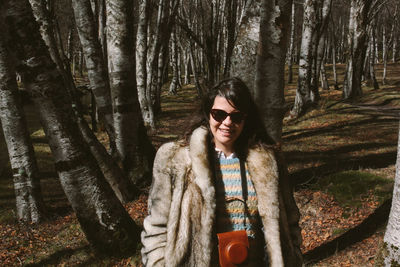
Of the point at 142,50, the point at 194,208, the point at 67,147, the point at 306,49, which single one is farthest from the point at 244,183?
the point at 306,49

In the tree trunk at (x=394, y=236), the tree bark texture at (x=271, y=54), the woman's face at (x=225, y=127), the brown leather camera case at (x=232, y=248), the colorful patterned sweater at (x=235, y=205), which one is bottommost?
the tree trunk at (x=394, y=236)

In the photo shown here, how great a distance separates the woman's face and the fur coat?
0.08 metres

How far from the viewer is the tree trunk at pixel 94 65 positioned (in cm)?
721

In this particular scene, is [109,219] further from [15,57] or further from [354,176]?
[354,176]

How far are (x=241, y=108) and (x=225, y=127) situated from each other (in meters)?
0.17

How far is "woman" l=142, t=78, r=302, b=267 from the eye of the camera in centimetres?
202

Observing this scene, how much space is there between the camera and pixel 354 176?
633cm

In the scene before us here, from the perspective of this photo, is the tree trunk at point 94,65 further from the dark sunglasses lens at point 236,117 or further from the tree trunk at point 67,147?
the dark sunglasses lens at point 236,117

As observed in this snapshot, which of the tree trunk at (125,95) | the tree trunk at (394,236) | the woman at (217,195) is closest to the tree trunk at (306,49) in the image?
the tree trunk at (125,95)

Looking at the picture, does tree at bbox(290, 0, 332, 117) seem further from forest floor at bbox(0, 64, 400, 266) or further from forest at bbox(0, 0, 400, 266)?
forest floor at bbox(0, 64, 400, 266)

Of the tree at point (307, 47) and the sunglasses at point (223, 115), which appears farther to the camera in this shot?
the tree at point (307, 47)

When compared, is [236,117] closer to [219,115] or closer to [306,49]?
[219,115]

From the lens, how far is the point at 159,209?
2.10m

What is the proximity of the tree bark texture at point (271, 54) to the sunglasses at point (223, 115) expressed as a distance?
4.25ft
